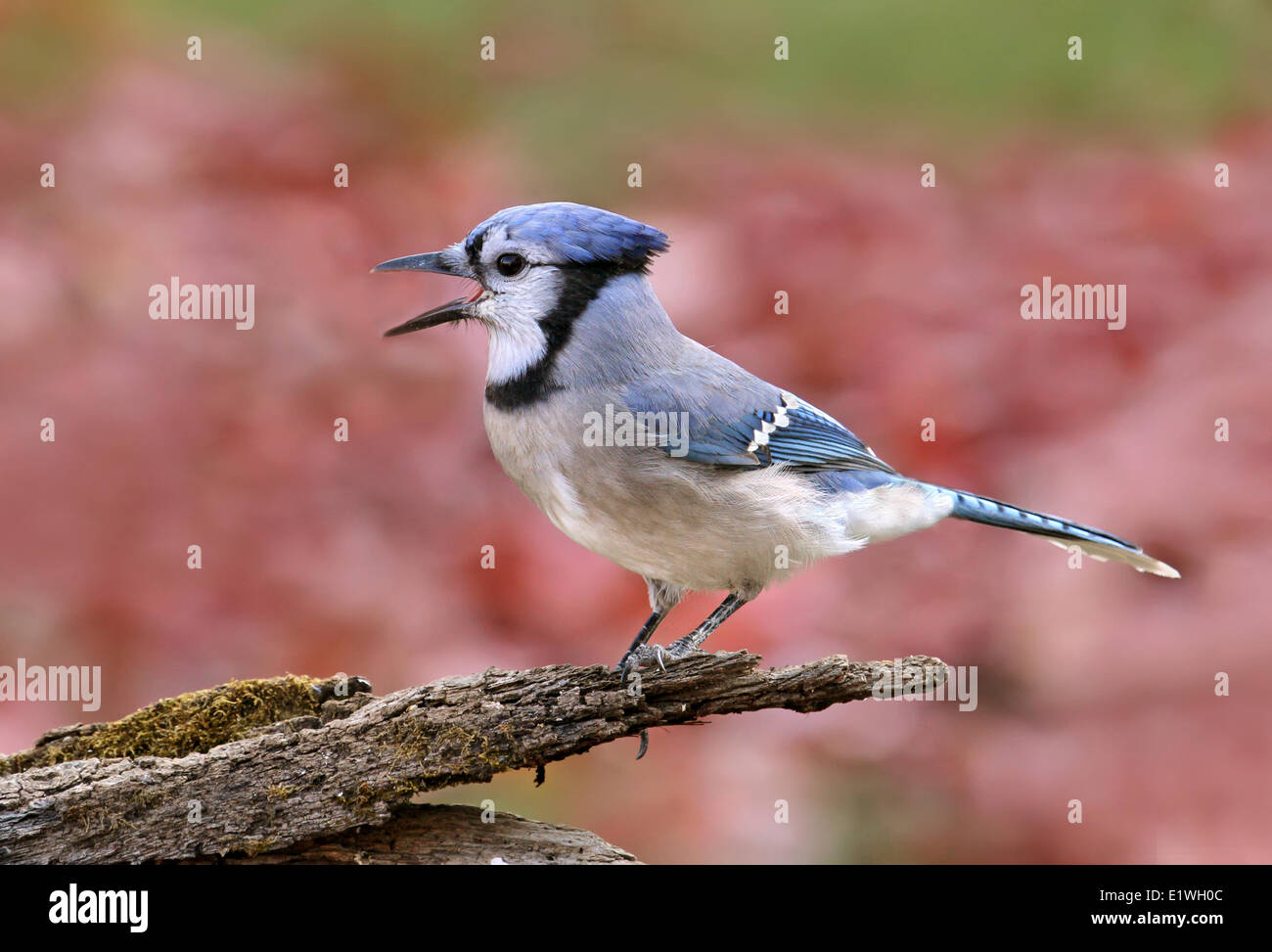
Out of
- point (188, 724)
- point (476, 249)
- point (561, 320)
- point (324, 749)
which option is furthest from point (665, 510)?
point (188, 724)

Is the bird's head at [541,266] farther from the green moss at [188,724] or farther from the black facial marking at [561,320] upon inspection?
the green moss at [188,724]

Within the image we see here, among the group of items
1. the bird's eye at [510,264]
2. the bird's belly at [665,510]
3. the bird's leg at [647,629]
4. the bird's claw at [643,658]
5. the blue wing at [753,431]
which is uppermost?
the bird's eye at [510,264]

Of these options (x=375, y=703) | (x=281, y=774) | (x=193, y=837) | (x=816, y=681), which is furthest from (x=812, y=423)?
(x=193, y=837)

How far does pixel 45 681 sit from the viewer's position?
2424 millimetres

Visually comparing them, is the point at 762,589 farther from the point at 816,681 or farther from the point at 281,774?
the point at 281,774

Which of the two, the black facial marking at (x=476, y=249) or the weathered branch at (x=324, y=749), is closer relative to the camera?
the weathered branch at (x=324, y=749)

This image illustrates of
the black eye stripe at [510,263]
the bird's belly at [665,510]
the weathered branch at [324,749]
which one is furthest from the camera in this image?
the black eye stripe at [510,263]

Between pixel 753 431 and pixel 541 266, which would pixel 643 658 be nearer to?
pixel 753 431

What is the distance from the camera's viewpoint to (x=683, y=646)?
8.04 ft

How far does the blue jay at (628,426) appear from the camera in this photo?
2.30 metres

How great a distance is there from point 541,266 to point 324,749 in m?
1.03

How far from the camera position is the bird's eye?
2.38m

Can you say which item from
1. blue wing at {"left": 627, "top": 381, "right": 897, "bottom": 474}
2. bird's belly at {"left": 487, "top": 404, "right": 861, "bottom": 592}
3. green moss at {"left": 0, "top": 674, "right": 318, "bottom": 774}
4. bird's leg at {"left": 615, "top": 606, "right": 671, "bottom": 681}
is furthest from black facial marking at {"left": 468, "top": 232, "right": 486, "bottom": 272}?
green moss at {"left": 0, "top": 674, "right": 318, "bottom": 774}

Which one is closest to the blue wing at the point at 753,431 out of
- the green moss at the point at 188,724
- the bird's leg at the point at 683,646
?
the bird's leg at the point at 683,646
